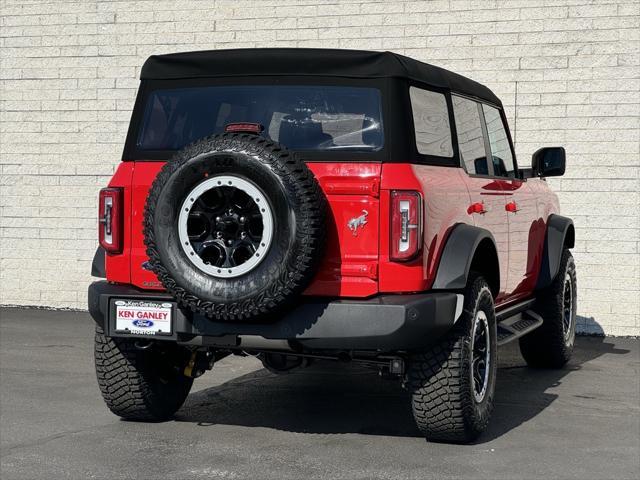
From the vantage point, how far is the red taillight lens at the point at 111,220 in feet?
18.5

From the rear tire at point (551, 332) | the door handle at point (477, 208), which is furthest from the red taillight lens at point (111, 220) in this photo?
the rear tire at point (551, 332)

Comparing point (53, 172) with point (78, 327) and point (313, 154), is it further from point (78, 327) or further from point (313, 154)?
point (313, 154)

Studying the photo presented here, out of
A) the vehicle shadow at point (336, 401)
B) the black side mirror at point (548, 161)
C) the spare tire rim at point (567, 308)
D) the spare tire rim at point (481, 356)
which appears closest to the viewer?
the spare tire rim at point (481, 356)

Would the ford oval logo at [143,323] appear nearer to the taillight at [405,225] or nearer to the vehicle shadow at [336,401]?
the vehicle shadow at [336,401]

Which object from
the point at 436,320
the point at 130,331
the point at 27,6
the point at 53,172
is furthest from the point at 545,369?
the point at 27,6

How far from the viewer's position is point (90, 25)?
37.7 feet

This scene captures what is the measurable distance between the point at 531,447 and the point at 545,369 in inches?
109

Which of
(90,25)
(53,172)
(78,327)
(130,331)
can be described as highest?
(90,25)

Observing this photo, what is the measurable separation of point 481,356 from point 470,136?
1.37 m

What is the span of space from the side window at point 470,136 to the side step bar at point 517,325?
3.23ft

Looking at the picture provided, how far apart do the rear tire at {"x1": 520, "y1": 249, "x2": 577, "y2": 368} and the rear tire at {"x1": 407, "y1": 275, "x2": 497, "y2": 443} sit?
2.51 metres

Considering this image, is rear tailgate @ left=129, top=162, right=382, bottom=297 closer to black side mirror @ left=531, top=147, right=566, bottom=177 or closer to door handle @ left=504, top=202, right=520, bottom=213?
door handle @ left=504, top=202, right=520, bottom=213

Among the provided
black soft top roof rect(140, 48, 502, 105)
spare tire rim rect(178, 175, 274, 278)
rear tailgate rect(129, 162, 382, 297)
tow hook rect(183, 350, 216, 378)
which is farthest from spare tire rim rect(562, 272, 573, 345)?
spare tire rim rect(178, 175, 274, 278)

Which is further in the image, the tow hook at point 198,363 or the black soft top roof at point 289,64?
the tow hook at point 198,363
